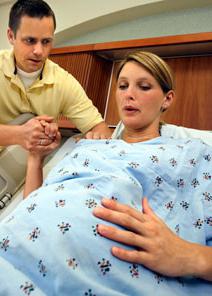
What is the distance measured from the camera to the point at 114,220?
717 millimetres

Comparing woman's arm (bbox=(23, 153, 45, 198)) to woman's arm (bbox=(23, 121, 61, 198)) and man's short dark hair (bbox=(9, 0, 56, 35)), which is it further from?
man's short dark hair (bbox=(9, 0, 56, 35))

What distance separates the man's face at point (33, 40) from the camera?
1454 mm

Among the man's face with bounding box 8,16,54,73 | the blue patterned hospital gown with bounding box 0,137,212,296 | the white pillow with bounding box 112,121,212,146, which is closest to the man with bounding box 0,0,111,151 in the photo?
the man's face with bounding box 8,16,54,73

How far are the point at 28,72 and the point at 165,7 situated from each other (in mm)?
1012

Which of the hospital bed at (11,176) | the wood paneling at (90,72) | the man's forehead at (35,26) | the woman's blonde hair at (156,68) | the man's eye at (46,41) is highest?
the man's forehead at (35,26)

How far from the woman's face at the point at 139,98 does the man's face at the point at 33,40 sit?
20.4 inches

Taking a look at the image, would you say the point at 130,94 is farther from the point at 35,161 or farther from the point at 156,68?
the point at 35,161

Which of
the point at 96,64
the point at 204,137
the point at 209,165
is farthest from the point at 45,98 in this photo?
the point at 209,165

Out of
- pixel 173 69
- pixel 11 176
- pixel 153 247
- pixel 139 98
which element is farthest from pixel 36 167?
pixel 173 69

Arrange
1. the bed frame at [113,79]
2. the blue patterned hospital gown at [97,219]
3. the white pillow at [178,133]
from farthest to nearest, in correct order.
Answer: the bed frame at [113,79], the white pillow at [178,133], the blue patterned hospital gown at [97,219]

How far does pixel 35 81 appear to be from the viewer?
1.57 meters

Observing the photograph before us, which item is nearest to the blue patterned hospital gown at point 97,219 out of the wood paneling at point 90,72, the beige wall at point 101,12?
the wood paneling at point 90,72

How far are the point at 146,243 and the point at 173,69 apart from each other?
141cm

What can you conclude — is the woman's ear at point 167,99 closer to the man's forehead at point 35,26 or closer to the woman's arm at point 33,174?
the woman's arm at point 33,174
